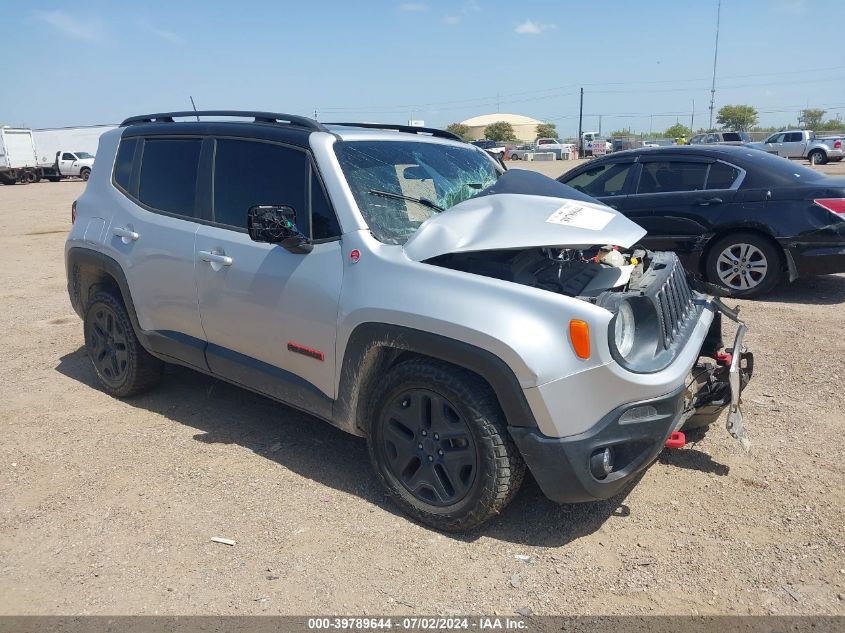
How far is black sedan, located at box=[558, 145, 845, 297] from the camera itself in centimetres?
691

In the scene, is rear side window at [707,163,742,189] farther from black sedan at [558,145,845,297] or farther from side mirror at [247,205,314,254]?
side mirror at [247,205,314,254]

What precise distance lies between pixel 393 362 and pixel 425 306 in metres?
0.45

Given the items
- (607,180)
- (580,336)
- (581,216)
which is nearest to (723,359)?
(581,216)

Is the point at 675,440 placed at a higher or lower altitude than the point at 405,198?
lower

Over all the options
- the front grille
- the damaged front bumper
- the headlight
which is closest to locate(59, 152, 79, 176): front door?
the front grille

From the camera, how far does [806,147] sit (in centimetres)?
3338

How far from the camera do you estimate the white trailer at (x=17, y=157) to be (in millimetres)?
36062

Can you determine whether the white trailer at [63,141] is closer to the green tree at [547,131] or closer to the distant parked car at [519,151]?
the distant parked car at [519,151]

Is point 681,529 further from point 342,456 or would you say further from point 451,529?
point 342,456

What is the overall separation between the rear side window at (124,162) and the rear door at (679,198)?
533 cm

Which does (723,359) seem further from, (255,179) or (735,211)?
(735,211)

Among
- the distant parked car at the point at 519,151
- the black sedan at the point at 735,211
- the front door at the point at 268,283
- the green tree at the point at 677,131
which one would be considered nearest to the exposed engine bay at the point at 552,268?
the front door at the point at 268,283

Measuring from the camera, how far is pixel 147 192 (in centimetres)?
462

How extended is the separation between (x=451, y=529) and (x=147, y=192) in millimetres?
3043
